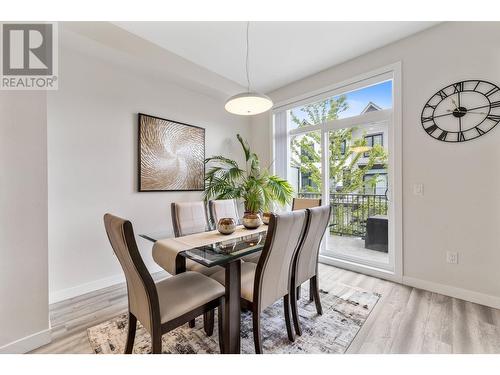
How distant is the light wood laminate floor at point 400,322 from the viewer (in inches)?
60.8

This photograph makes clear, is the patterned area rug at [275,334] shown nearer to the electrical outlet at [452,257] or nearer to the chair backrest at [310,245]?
the chair backrest at [310,245]

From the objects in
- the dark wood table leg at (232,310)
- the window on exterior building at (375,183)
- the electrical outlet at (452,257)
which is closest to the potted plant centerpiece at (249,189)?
the window on exterior building at (375,183)

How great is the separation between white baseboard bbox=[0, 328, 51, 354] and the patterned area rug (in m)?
0.27

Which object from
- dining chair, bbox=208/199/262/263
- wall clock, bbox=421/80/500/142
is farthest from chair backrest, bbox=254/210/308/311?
wall clock, bbox=421/80/500/142

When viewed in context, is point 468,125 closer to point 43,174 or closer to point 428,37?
point 428,37

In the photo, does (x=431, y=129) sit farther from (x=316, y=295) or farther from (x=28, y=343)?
(x=28, y=343)

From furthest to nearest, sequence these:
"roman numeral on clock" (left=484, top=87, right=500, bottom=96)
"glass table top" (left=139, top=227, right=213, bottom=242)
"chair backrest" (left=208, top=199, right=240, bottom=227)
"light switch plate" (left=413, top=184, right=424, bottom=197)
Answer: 1. "chair backrest" (left=208, top=199, right=240, bottom=227)
2. "light switch plate" (left=413, top=184, right=424, bottom=197)
3. "roman numeral on clock" (left=484, top=87, right=500, bottom=96)
4. "glass table top" (left=139, top=227, right=213, bottom=242)

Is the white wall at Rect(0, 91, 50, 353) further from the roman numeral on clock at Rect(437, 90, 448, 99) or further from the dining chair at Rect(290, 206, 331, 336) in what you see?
the roman numeral on clock at Rect(437, 90, 448, 99)

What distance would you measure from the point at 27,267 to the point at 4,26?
1729 mm

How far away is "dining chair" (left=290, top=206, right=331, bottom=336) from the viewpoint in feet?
5.45

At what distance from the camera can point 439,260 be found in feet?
7.55

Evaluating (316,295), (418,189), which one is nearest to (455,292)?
(418,189)
